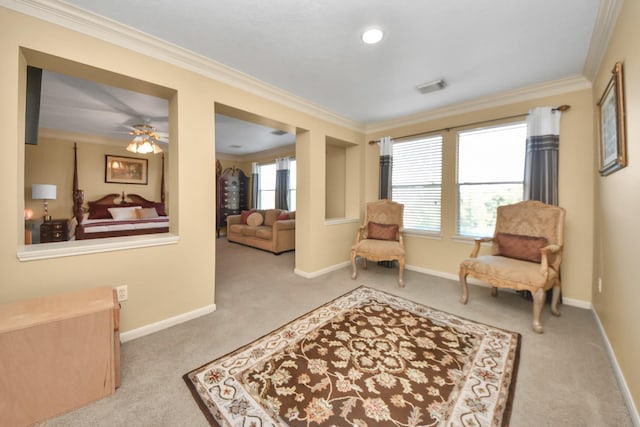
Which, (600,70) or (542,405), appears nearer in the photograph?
(542,405)

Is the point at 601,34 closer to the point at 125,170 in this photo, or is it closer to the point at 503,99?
the point at 503,99

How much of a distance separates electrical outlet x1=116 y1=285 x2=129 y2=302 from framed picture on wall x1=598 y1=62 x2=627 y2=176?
3.55 metres

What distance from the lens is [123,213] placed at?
17.4 ft

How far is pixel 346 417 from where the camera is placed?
1294 millimetres

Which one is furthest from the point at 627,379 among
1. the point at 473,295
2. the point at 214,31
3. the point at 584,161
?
the point at 214,31

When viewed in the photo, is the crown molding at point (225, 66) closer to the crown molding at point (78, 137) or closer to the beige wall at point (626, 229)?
the beige wall at point (626, 229)

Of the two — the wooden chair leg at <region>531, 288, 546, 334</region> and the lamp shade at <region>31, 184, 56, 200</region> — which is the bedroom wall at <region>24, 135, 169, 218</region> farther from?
the wooden chair leg at <region>531, 288, 546, 334</region>

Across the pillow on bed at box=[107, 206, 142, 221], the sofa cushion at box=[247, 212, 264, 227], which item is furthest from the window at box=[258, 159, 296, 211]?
the pillow on bed at box=[107, 206, 142, 221]

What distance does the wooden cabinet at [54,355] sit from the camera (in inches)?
47.6

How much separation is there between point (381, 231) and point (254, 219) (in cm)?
343

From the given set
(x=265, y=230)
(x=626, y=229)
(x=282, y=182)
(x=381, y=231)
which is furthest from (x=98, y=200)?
(x=626, y=229)

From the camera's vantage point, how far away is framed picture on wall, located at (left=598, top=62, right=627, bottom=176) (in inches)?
60.7

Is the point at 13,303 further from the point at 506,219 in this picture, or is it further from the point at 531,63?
the point at 531,63

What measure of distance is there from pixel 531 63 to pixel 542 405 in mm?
2804
